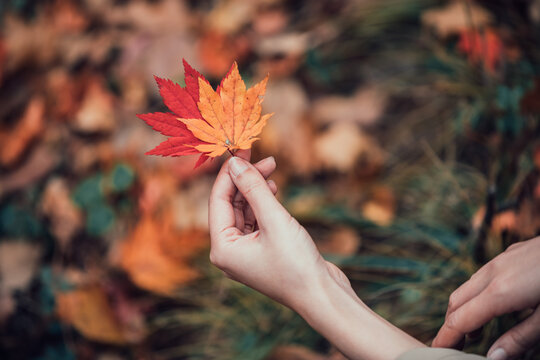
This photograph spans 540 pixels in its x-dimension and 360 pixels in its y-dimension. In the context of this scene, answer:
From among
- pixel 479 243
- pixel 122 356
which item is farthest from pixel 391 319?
pixel 122 356

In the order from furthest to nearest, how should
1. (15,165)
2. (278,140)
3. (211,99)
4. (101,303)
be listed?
(15,165)
(278,140)
(101,303)
(211,99)

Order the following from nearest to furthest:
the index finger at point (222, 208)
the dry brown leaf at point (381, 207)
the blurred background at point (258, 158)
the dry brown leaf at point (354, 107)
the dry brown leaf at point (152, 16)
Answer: the index finger at point (222, 208) < the blurred background at point (258, 158) < the dry brown leaf at point (381, 207) < the dry brown leaf at point (354, 107) < the dry brown leaf at point (152, 16)

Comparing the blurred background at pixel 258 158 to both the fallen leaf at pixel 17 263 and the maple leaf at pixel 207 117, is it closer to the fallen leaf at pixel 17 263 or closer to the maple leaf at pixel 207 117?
the fallen leaf at pixel 17 263

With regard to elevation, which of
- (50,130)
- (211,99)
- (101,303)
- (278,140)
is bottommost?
(101,303)

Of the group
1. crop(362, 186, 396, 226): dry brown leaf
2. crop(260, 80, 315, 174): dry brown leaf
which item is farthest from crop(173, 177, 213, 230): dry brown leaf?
crop(362, 186, 396, 226): dry brown leaf

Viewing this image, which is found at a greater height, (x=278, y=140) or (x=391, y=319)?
(x=278, y=140)

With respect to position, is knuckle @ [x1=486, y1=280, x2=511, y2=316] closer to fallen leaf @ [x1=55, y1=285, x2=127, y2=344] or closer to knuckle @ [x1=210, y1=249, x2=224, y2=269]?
knuckle @ [x1=210, y1=249, x2=224, y2=269]

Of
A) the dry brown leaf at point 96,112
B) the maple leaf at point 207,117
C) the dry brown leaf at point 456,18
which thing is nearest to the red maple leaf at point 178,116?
the maple leaf at point 207,117

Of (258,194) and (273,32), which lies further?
(273,32)

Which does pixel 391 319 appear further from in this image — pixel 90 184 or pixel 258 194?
pixel 90 184
